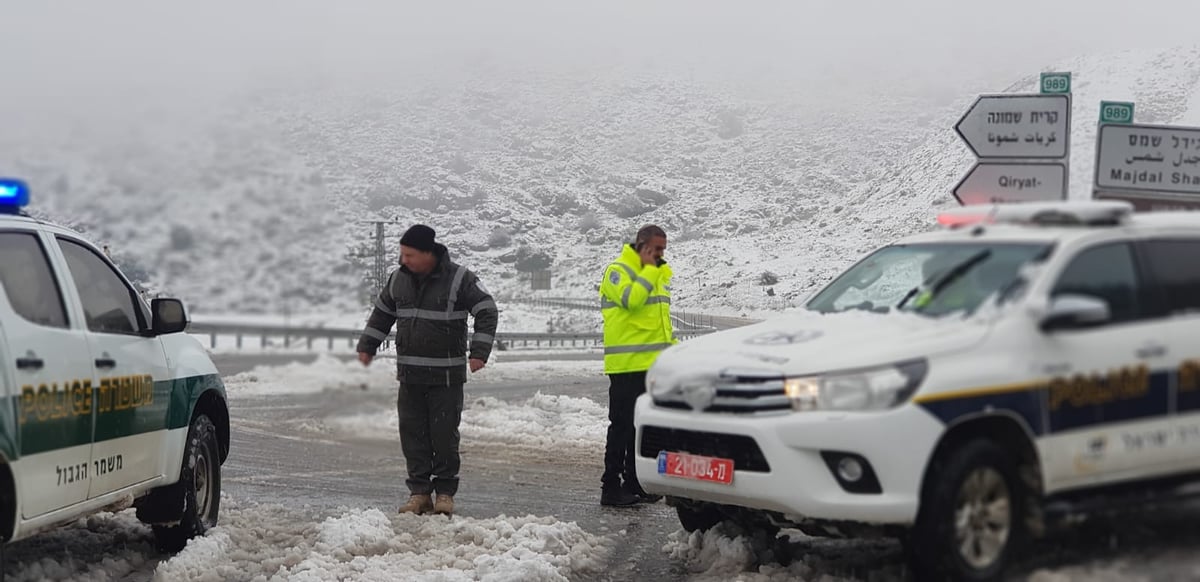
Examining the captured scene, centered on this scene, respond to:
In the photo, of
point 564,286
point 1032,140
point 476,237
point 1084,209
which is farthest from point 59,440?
point 564,286

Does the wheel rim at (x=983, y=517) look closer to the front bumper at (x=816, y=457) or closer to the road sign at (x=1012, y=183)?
the front bumper at (x=816, y=457)

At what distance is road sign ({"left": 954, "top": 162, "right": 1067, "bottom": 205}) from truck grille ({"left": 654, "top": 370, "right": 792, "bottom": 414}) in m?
4.54

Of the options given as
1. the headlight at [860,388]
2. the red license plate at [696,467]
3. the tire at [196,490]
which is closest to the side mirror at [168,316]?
the tire at [196,490]

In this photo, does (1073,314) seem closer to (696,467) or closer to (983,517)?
(983,517)

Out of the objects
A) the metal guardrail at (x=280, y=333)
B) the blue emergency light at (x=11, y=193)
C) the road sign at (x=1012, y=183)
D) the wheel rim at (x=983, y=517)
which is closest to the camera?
the wheel rim at (x=983, y=517)

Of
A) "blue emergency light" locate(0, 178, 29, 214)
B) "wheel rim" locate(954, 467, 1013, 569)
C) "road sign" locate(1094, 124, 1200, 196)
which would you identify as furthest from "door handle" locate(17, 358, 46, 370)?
"road sign" locate(1094, 124, 1200, 196)

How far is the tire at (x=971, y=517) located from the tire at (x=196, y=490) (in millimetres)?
4208

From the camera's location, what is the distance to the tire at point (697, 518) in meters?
6.83

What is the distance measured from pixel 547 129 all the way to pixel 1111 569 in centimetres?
2288

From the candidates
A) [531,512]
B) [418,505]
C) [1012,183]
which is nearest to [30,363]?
[418,505]

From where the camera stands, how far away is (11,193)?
595 centimetres

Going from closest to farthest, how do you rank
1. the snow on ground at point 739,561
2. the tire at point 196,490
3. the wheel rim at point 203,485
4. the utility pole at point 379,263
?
the snow on ground at point 739,561, the tire at point 196,490, the wheel rim at point 203,485, the utility pole at point 379,263

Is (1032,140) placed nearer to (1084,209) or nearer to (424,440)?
(1084,209)

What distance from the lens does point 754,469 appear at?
18.6ft
